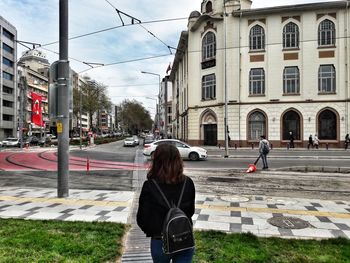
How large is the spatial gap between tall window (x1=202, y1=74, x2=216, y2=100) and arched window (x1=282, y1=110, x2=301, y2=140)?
8461mm

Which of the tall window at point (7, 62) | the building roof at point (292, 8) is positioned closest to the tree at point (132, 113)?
the tall window at point (7, 62)

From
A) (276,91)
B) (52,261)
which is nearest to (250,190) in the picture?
(52,261)

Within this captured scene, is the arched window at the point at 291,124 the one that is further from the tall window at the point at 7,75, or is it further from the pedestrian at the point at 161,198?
the tall window at the point at 7,75

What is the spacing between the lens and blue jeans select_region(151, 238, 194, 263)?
2883mm

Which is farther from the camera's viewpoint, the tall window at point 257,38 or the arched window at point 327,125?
the tall window at point 257,38

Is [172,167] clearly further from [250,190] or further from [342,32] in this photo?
[342,32]

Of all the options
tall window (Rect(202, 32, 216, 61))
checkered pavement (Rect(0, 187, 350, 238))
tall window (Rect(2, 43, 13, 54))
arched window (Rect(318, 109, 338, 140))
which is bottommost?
checkered pavement (Rect(0, 187, 350, 238))

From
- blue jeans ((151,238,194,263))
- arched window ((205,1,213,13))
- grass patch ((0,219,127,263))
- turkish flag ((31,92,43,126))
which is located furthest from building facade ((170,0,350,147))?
blue jeans ((151,238,194,263))

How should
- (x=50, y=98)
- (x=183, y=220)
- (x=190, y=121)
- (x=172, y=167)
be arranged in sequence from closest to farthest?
1. (x=183, y=220)
2. (x=172, y=167)
3. (x=50, y=98)
4. (x=190, y=121)

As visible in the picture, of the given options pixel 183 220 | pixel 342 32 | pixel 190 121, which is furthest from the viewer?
pixel 190 121

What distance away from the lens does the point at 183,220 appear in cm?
272

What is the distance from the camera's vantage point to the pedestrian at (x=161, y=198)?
2.88 m

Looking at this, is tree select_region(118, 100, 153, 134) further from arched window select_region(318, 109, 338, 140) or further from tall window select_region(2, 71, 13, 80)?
arched window select_region(318, 109, 338, 140)

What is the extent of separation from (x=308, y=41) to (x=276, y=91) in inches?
245
